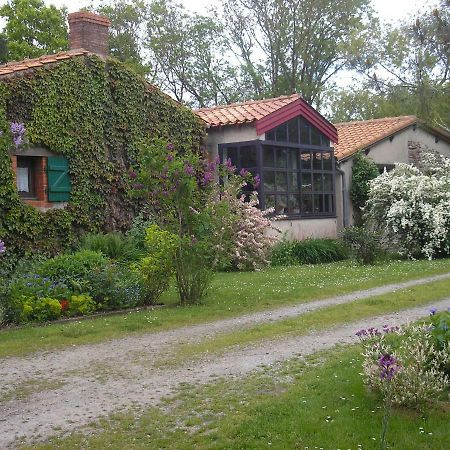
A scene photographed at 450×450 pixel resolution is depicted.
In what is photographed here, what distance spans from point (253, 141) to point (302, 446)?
14885 mm

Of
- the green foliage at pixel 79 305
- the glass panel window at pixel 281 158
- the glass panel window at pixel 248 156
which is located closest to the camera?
the green foliage at pixel 79 305

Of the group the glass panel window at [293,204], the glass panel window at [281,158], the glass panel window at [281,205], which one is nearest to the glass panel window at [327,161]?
the glass panel window at [293,204]

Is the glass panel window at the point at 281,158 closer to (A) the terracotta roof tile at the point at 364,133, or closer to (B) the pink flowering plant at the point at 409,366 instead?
(A) the terracotta roof tile at the point at 364,133

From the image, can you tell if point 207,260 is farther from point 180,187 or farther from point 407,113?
point 407,113

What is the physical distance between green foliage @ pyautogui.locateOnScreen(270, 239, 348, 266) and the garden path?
8.40 meters

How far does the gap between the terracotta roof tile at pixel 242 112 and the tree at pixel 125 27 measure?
1796 cm

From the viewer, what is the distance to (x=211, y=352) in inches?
308

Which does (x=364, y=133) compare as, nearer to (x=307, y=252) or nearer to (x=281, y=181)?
(x=281, y=181)

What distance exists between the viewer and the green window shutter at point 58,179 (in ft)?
50.5

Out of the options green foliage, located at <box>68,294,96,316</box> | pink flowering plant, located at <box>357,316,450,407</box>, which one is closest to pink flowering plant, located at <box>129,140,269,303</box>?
green foliage, located at <box>68,294,96,316</box>

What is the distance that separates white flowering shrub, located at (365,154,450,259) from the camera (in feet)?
60.1

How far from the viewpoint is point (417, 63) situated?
25781 mm

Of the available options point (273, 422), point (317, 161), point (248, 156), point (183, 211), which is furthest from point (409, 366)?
point (317, 161)

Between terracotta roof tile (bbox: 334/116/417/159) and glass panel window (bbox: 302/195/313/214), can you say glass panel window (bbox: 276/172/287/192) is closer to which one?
glass panel window (bbox: 302/195/313/214)
